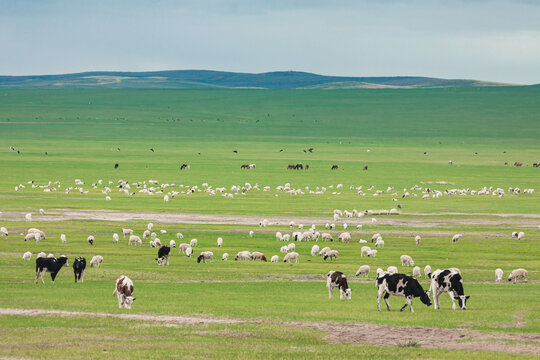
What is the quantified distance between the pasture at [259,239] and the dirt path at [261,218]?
5.0 inches

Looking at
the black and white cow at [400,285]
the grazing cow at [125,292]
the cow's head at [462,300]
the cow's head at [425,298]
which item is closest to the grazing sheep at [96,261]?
the grazing cow at [125,292]

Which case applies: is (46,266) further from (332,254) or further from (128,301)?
(332,254)

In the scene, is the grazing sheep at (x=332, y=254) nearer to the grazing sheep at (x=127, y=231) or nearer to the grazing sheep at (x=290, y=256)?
the grazing sheep at (x=290, y=256)

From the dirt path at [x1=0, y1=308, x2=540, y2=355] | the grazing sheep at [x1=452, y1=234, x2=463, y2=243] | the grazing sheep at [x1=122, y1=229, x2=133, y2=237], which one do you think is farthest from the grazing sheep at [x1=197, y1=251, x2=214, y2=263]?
the grazing sheep at [x1=452, y1=234, x2=463, y2=243]

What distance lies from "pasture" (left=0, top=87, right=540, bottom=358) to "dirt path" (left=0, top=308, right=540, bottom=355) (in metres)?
0.05

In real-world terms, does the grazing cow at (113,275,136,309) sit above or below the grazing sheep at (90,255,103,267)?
below

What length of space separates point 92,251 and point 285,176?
50.5 metres

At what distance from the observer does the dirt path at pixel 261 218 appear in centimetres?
4953

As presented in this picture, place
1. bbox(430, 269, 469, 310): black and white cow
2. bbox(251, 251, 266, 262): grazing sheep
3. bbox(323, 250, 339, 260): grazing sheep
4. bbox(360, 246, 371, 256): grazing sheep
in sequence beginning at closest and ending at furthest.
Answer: bbox(430, 269, 469, 310): black and white cow
bbox(251, 251, 266, 262): grazing sheep
bbox(323, 250, 339, 260): grazing sheep
bbox(360, 246, 371, 256): grazing sheep

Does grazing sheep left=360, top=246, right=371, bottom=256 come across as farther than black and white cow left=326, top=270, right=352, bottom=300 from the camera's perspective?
Yes

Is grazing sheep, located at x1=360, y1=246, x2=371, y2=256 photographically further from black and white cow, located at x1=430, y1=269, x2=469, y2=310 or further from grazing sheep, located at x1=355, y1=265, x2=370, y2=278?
black and white cow, located at x1=430, y1=269, x2=469, y2=310

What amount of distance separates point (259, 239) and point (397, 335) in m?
23.3

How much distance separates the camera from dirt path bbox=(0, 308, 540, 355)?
18141mm

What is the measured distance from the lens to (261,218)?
5159 cm
